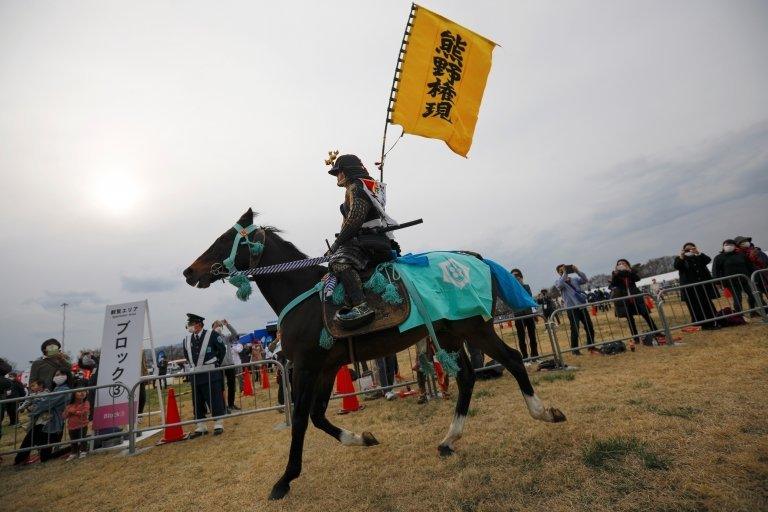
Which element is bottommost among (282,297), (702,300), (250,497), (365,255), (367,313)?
(250,497)

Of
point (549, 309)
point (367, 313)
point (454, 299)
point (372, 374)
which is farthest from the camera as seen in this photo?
point (549, 309)

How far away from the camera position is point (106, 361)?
848cm

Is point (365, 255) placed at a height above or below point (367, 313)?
above

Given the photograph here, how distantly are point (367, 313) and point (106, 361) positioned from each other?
8.21m

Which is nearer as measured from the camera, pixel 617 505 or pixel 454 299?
pixel 617 505

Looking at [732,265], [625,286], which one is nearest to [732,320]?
[732,265]

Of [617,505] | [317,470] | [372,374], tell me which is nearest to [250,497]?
[317,470]

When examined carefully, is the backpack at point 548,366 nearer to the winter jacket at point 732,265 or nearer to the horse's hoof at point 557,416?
the horse's hoof at point 557,416

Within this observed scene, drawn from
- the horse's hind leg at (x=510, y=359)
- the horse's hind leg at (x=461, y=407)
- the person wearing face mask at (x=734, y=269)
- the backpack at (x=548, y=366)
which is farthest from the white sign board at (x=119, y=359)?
the person wearing face mask at (x=734, y=269)

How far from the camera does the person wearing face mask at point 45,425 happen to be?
7770mm

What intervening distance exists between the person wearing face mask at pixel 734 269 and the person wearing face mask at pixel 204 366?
45.4 ft

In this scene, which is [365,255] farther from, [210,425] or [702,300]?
[702,300]

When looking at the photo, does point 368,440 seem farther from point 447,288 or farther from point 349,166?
point 349,166

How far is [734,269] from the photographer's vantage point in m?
10.4
